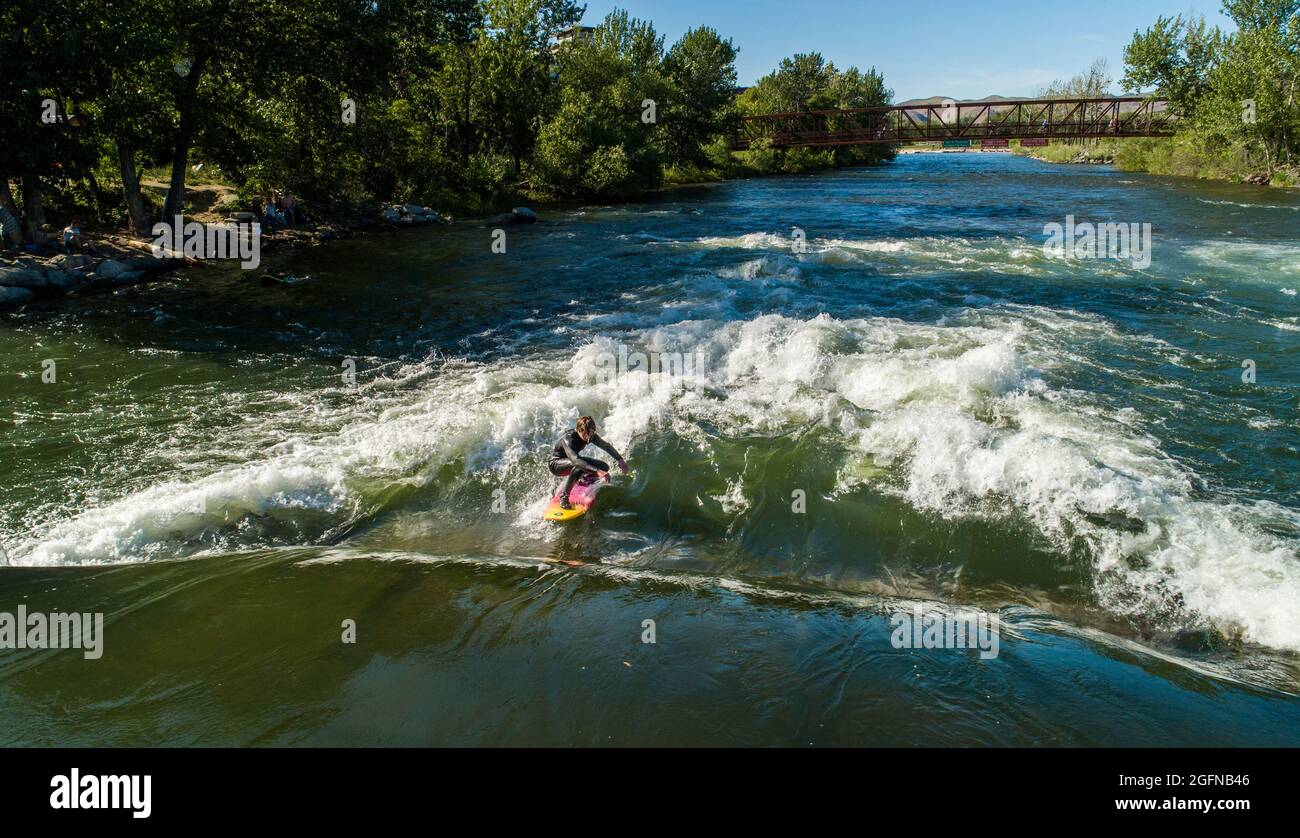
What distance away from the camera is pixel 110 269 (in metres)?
22.5

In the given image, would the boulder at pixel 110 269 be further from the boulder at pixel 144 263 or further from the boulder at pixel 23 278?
the boulder at pixel 23 278

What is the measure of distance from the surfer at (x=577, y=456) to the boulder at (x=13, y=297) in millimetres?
19800

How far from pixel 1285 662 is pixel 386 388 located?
1384 cm

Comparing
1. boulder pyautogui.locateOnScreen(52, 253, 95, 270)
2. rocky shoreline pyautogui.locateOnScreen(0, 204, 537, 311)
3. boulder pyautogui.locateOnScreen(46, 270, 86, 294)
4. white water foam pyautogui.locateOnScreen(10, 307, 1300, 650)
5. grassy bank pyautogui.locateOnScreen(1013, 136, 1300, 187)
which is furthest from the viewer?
grassy bank pyautogui.locateOnScreen(1013, 136, 1300, 187)

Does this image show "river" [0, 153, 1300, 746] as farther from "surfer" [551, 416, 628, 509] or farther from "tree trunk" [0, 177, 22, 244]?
"tree trunk" [0, 177, 22, 244]

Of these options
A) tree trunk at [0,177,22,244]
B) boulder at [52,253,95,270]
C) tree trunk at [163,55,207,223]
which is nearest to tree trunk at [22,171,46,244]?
tree trunk at [0,177,22,244]

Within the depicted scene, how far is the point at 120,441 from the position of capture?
1143cm

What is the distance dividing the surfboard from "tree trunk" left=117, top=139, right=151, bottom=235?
24563 mm

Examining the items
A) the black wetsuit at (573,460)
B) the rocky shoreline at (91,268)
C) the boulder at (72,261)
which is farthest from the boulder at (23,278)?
the black wetsuit at (573,460)

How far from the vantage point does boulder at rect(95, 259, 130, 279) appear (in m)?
22.3

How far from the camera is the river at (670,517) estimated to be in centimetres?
539

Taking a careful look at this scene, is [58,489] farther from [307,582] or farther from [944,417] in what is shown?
[944,417]

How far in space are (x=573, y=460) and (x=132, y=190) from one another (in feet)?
→ 83.9
